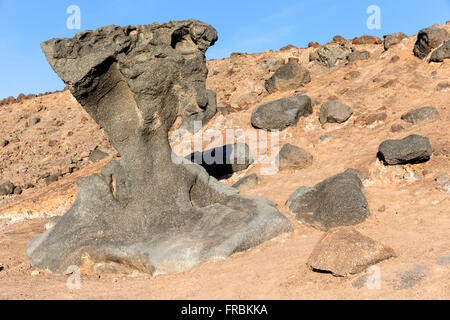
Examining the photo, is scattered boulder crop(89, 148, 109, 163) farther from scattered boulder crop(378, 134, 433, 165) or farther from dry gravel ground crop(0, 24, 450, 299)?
scattered boulder crop(378, 134, 433, 165)

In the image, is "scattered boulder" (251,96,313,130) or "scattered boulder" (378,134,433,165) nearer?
"scattered boulder" (378,134,433,165)

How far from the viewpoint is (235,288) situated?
161 inches

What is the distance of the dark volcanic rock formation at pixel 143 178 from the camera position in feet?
17.0

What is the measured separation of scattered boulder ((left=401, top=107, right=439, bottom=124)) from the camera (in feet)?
30.1

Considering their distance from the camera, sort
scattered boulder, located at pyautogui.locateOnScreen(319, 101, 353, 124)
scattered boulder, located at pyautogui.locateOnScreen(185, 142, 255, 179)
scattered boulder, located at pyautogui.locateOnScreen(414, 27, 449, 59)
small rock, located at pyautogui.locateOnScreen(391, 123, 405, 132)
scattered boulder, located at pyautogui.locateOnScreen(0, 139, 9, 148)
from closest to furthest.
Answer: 1. small rock, located at pyautogui.locateOnScreen(391, 123, 405, 132)
2. scattered boulder, located at pyautogui.locateOnScreen(185, 142, 255, 179)
3. scattered boulder, located at pyautogui.locateOnScreen(319, 101, 353, 124)
4. scattered boulder, located at pyautogui.locateOnScreen(414, 27, 449, 59)
5. scattered boulder, located at pyautogui.locateOnScreen(0, 139, 9, 148)

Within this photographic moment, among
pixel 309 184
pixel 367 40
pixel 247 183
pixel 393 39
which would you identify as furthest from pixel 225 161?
pixel 367 40

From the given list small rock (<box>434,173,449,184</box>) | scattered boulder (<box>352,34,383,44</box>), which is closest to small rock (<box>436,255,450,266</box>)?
small rock (<box>434,173,449,184</box>)

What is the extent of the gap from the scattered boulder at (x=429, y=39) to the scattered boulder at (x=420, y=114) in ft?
11.1

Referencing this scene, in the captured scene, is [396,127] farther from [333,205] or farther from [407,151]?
[333,205]

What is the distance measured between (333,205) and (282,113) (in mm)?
5361

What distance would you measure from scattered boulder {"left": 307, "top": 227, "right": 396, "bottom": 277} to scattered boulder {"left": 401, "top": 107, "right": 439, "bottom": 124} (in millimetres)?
5890

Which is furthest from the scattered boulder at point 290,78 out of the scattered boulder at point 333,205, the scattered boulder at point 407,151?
the scattered boulder at point 333,205

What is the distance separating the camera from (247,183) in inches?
332

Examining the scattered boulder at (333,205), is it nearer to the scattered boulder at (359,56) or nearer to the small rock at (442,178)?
the small rock at (442,178)
